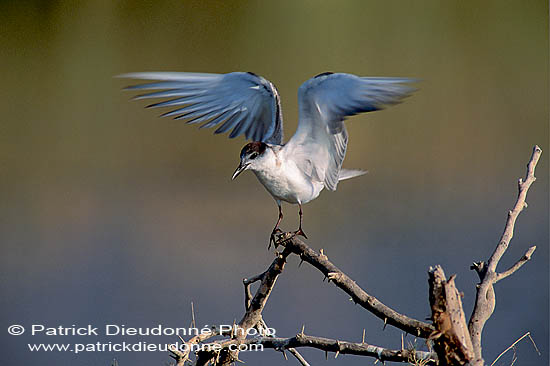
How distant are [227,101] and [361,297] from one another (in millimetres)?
681

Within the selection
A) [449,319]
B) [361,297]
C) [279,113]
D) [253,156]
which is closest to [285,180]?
[253,156]

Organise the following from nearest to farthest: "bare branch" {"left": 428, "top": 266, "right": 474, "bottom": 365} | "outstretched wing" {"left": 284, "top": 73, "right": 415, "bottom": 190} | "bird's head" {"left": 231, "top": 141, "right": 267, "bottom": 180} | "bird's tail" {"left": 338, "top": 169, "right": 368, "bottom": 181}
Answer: "bare branch" {"left": 428, "top": 266, "right": 474, "bottom": 365} → "outstretched wing" {"left": 284, "top": 73, "right": 415, "bottom": 190} → "bird's head" {"left": 231, "top": 141, "right": 267, "bottom": 180} → "bird's tail" {"left": 338, "top": 169, "right": 368, "bottom": 181}

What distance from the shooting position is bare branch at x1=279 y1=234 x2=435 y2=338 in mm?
1065

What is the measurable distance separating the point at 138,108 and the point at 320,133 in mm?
2577

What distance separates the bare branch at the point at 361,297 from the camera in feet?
3.50

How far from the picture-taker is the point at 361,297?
1.14 meters

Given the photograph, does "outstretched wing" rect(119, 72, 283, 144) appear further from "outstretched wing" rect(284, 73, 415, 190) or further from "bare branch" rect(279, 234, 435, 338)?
"bare branch" rect(279, 234, 435, 338)

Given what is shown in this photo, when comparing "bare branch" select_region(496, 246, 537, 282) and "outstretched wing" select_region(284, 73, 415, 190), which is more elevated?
"outstretched wing" select_region(284, 73, 415, 190)

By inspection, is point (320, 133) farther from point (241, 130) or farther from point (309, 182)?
point (241, 130)

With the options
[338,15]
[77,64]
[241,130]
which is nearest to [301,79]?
[338,15]

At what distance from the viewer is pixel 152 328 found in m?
2.55

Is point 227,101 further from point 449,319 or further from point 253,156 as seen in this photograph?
point 449,319

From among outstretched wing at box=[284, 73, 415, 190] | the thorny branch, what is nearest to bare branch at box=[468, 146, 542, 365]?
the thorny branch

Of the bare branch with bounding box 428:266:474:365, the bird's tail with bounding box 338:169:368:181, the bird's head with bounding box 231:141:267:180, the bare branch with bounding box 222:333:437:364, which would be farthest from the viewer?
the bird's tail with bounding box 338:169:368:181
